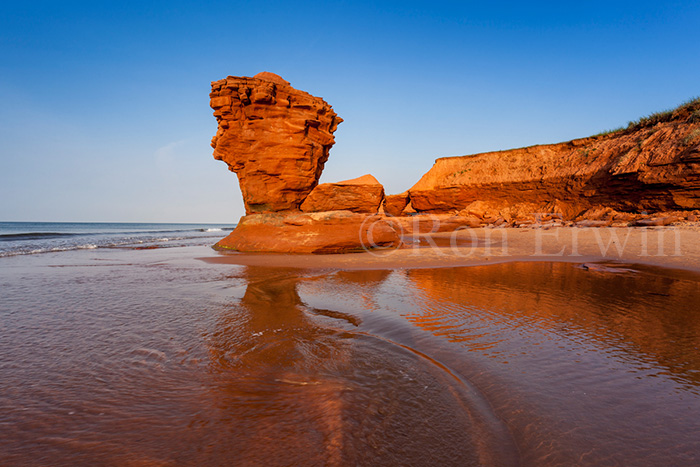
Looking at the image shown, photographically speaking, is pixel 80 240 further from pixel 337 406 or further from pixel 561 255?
pixel 561 255

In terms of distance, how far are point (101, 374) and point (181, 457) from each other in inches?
50.5

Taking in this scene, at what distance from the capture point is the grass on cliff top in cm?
1353

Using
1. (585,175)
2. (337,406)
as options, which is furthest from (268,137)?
(585,175)

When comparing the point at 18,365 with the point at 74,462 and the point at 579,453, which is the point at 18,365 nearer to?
the point at 74,462

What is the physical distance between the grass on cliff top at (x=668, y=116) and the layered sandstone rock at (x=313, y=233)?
48.9ft

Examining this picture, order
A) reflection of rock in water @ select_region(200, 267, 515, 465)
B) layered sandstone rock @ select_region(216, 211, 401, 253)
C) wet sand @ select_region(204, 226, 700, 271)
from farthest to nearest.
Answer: layered sandstone rock @ select_region(216, 211, 401, 253) → wet sand @ select_region(204, 226, 700, 271) → reflection of rock in water @ select_region(200, 267, 515, 465)

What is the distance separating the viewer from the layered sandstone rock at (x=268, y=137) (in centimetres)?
1084

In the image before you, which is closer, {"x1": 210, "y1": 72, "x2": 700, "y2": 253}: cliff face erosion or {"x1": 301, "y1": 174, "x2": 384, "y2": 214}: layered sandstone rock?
{"x1": 210, "y1": 72, "x2": 700, "y2": 253}: cliff face erosion

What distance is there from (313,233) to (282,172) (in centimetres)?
298

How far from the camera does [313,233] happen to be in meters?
9.77

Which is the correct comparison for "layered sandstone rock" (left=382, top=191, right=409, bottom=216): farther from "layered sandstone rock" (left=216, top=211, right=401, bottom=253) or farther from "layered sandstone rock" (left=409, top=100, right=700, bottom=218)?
"layered sandstone rock" (left=216, top=211, right=401, bottom=253)

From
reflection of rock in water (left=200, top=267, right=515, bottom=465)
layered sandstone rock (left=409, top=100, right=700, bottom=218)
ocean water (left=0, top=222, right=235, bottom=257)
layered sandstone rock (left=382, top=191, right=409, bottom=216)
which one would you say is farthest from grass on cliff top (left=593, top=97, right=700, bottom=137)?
ocean water (left=0, top=222, right=235, bottom=257)

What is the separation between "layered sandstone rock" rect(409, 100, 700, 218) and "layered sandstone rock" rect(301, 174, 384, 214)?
1269cm

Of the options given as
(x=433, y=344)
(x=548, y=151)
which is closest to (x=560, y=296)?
(x=433, y=344)
